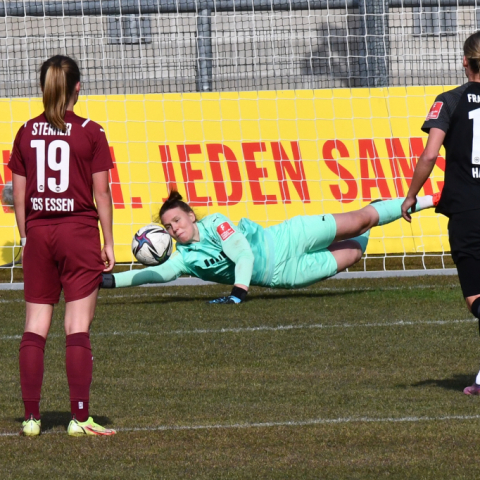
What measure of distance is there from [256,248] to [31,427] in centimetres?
473

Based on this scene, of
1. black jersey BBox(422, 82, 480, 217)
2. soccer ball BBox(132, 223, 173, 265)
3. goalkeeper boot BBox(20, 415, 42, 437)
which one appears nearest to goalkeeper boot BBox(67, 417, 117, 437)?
goalkeeper boot BBox(20, 415, 42, 437)

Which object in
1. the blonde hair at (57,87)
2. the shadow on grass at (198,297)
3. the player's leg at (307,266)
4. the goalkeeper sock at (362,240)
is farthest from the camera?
the goalkeeper sock at (362,240)

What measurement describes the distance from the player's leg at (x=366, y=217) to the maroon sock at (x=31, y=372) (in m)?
4.86

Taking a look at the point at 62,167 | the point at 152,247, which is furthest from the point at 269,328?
the point at 62,167

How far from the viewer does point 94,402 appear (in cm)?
546

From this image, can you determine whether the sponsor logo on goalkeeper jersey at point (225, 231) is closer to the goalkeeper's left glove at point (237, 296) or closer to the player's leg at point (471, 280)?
the goalkeeper's left glove at point (237, 296)

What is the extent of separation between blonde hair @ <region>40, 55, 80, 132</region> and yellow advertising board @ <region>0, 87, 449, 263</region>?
7.21 metres

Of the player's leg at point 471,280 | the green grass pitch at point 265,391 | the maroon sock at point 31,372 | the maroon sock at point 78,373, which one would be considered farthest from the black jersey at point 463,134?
the maroon sock at point 31,372

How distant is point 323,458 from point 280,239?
5.17 meters

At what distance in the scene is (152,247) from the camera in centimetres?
921

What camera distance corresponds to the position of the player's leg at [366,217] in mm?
9227

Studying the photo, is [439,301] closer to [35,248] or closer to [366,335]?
[366,335]

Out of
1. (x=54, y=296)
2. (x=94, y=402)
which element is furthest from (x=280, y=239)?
(x=54, y=296)

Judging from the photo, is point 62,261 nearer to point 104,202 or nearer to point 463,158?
point 104,202
